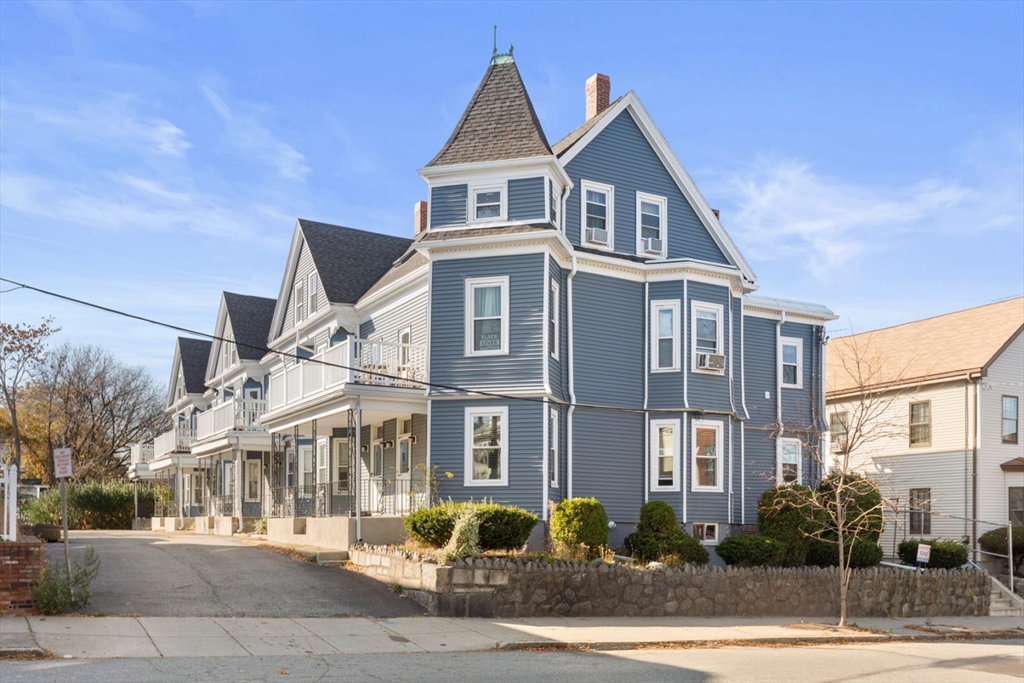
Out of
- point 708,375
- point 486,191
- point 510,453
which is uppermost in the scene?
point 486,191

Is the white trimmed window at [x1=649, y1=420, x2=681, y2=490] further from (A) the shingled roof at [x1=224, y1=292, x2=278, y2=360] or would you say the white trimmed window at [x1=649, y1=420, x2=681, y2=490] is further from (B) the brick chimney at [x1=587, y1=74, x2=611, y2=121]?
(A) the shingled roof at [x1=224, y1=292, x2=278, y2=360]

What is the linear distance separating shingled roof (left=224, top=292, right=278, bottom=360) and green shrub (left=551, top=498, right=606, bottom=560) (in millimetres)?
21067

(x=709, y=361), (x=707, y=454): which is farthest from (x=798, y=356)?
(x=707, y=454)

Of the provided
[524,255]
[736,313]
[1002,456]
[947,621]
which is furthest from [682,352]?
[1002,456]

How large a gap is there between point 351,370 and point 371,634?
29.0 feet

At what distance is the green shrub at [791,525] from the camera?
82.6 feet

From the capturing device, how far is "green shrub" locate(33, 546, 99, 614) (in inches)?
Result: 613

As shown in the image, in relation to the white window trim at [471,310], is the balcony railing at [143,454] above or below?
below

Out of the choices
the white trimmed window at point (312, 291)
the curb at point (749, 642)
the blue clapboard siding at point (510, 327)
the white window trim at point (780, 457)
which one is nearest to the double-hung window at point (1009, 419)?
the white window trim at point (780, 457)

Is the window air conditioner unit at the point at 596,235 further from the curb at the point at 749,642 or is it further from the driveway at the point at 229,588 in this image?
the curb at the point at 749,642

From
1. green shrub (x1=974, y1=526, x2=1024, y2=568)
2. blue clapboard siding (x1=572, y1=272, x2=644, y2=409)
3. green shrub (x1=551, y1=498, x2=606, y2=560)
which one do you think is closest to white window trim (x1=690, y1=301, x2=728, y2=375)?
blue clapboard siding (x1=572, y1=272, x2=644, y2=409)

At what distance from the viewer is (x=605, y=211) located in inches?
1073

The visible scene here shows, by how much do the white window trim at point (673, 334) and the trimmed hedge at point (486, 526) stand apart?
292 inches

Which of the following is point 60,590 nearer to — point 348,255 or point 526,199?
point 526,199
